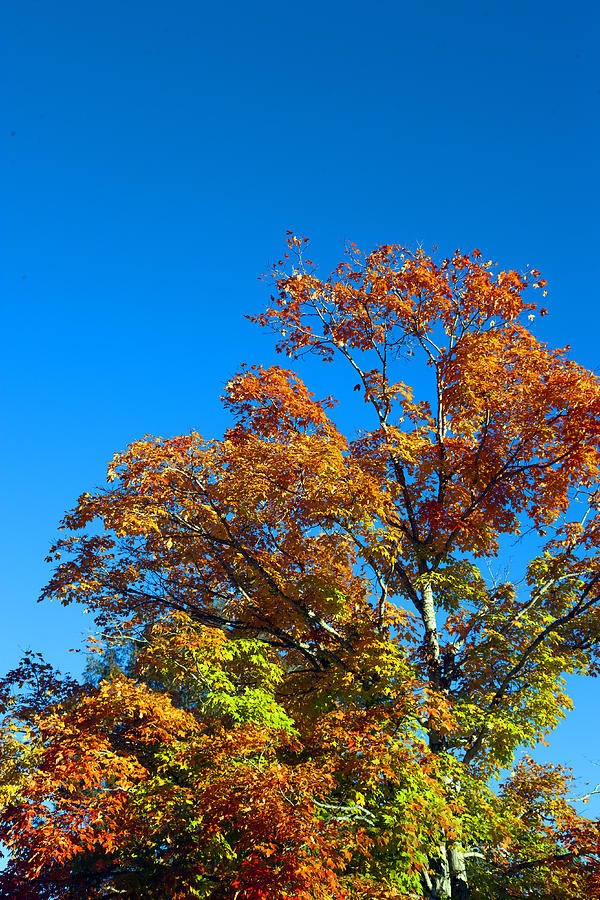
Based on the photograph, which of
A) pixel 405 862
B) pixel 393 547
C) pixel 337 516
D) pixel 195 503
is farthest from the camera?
pixel 195 503

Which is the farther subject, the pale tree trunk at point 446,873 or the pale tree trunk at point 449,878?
the pale tree trunk at point 449,878

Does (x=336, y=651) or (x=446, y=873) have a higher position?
(x=336, y=651)

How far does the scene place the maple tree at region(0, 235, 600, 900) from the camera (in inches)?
302

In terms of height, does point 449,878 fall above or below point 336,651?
below

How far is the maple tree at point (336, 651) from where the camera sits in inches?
302

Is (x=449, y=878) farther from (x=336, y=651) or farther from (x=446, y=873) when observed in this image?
(x=336, y=651)

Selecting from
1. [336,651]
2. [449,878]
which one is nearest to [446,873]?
[449,878]

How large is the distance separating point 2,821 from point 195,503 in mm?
5803

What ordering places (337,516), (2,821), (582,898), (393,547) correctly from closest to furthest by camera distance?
(2,821) < (582,898) < (337,516) < (393,547)

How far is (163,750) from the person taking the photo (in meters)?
9.11

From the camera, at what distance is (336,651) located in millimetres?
11164

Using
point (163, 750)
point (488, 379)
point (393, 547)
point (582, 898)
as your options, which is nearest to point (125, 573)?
point (163, 750)

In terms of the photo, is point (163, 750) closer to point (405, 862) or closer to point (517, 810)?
point (405, 862)

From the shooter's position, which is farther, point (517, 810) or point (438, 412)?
point (438, 412)
